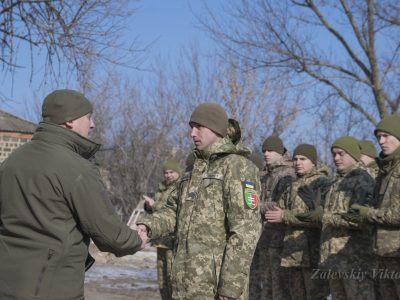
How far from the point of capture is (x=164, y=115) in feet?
94.3

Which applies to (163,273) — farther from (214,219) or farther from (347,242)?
(214,219)

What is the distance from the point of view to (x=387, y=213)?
18.8 feet

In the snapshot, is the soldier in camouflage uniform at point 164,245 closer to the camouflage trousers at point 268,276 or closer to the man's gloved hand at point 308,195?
the camouflage trousers at point 268,276

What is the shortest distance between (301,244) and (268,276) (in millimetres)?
1145

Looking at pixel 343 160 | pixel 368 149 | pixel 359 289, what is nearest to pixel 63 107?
pixel 359 289

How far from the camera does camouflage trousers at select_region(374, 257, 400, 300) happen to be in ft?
19.3

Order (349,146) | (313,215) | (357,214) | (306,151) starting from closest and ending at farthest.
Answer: (357,214) < (349,146) < (313,215) < (306,151)

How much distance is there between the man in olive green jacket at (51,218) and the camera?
3422 millimetres

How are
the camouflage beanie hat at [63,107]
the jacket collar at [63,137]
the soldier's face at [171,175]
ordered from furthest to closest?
the soldier's face at [171,175] → the camouflage beanie hat at [63,107] → the jacket collar at [63,137]

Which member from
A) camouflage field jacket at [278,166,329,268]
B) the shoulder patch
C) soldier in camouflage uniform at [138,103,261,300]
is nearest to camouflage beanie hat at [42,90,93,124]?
soldier in camouflage uniform at [138,103,261,300]

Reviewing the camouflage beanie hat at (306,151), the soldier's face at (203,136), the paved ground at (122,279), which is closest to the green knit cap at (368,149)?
the camouflage beanie hat at (306,151)

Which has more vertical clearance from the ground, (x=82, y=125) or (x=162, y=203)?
(x=82, y=125)

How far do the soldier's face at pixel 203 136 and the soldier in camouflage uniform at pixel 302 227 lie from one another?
272 centimetres

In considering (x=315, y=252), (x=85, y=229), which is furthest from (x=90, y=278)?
(x=85, y=229)
